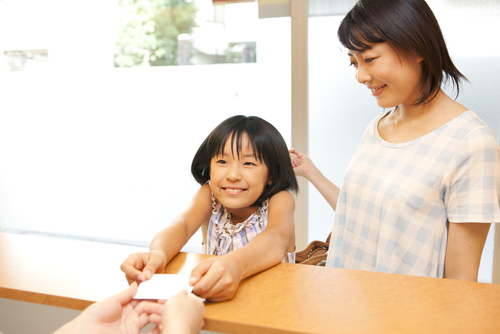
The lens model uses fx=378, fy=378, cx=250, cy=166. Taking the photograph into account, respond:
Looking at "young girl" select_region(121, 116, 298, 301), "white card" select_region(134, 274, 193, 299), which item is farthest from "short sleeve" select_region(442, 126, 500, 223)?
"white card" select_region(134, 274, 193, 299)

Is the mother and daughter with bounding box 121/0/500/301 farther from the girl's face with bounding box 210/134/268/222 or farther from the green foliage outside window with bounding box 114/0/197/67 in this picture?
the green foliage outside window with bounding box 114/0/197/67

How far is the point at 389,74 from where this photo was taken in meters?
1.13

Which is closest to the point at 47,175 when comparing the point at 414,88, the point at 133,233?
the point at 133,233

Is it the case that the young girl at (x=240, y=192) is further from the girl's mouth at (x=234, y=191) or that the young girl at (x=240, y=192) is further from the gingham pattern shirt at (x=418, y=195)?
the gingham pattern shirt at (x=418, y=195)

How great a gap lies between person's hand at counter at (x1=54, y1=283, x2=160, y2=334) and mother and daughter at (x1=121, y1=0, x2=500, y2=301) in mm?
103

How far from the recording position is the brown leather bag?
1395mm

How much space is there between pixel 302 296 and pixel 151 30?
2842 mm

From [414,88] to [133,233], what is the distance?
2676 mm

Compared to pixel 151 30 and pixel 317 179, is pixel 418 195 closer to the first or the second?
pixel 317 179

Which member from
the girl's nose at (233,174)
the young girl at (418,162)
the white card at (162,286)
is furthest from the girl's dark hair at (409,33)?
the white card at (162,286)

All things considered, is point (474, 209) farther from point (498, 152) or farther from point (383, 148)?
point (383, 148)

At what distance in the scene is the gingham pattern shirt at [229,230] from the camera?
1.34 meters

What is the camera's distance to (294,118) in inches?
98.3

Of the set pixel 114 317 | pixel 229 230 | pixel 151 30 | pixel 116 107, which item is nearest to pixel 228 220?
pixel 229 230
